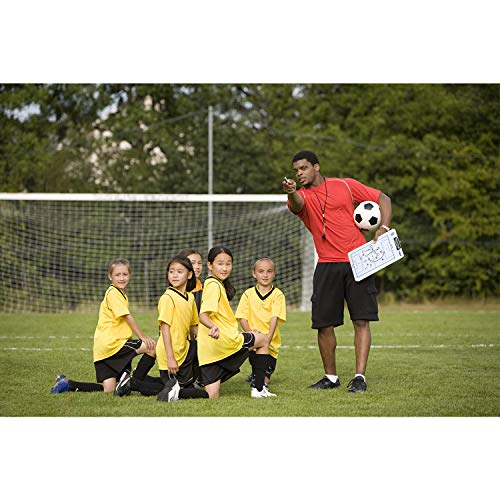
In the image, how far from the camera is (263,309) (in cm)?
667

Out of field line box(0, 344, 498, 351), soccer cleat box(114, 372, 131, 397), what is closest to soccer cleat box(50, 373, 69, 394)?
soccer cleat box(114, 372, 131, 397)

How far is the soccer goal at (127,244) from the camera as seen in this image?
1639 centimetres

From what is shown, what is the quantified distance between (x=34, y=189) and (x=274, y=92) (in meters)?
6.09

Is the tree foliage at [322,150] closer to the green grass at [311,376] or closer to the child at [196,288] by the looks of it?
the green grass at [311,376]

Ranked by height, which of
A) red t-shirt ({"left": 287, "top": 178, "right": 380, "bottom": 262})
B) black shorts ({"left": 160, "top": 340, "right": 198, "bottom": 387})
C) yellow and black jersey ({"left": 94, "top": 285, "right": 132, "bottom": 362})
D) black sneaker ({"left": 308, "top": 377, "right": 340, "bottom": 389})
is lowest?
black sneaker ({"left": 308, "top": 377, "right": 340, "bottom": 389})

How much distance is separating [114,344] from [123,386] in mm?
395

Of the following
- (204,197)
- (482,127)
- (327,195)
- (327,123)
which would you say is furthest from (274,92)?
(327,195)

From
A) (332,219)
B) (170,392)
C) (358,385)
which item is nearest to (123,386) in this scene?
(170,392)

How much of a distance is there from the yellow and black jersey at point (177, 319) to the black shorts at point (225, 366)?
253mm

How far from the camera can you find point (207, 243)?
17.0 m

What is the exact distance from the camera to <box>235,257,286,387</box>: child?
258 inches

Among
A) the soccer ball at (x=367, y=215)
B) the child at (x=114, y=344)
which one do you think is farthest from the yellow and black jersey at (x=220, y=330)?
the soccer ball at (x=367, y=215)

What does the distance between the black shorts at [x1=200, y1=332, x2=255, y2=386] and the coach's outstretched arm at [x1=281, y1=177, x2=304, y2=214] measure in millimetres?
1043

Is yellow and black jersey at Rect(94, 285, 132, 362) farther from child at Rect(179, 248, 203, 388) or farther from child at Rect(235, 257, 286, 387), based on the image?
child at Rect(235, 257, 286, 387)
